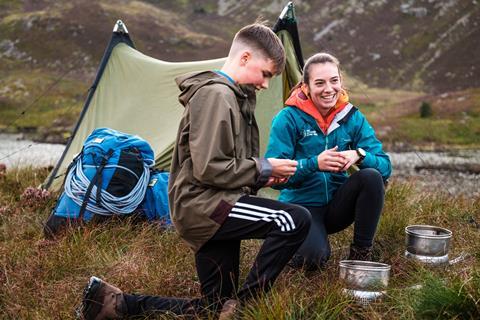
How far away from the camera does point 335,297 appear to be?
10.9 feet

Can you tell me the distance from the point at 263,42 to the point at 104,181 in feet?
8.34

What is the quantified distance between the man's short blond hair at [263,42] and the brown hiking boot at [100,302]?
1595 millimetres

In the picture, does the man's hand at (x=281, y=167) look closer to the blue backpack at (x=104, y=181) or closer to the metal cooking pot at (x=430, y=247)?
the metal cooking pot at (x=430, y=247)

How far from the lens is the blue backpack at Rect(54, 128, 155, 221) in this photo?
5.30 metres

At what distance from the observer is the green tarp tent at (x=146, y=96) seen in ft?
22.5

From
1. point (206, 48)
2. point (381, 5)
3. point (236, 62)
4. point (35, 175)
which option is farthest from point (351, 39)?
point (236, 62)

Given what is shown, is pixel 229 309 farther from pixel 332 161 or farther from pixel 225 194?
pixel 332 161

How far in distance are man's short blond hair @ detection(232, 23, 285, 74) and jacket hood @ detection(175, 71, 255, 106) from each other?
0.21 meters

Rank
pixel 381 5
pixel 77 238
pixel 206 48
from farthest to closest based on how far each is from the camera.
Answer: pixel 381 5 → pixel 206 48 → pixel 77 238

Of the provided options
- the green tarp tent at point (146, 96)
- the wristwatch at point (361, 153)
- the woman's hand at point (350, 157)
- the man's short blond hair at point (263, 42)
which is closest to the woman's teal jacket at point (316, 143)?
the wristwatch at point (361, 153)

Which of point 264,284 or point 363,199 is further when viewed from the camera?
point 363,199

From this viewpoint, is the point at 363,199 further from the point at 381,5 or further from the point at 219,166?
the point at 381,5

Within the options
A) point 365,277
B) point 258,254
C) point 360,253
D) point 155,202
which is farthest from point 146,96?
point 365,277

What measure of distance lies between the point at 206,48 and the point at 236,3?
23.2 m
